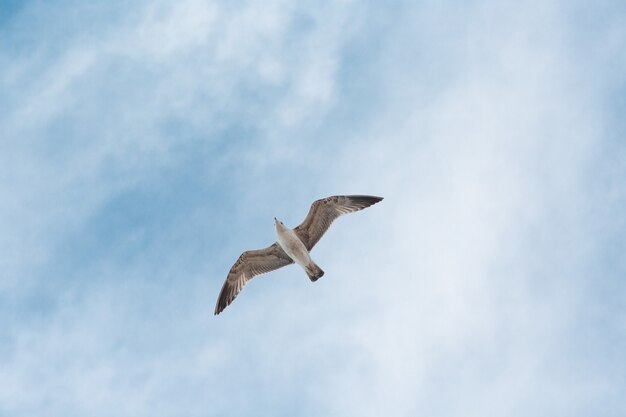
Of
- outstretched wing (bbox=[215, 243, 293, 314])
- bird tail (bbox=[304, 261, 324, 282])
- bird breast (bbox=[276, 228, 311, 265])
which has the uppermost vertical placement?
outstretched wing (bbox=[215, 243, 293, 314])

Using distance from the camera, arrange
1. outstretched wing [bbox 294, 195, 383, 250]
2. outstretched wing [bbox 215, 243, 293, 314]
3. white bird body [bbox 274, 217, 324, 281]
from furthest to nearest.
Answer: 1. outstretched wing [bbox 215, 243, 293, 314]
2. outstretched wing [bbox 294, 195, 383, 250]
3. white bird body [bbox 274, 217, 324, 281]

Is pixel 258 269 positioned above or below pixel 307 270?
above

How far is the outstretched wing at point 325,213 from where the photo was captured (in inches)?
1053

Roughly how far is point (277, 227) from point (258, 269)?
262 cm

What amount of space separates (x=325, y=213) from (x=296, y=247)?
5.39 ft

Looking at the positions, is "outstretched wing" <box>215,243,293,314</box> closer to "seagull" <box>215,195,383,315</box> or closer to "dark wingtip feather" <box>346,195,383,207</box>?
"seagull" <box>215,195,383,315</box>

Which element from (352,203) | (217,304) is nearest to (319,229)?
(352,203)

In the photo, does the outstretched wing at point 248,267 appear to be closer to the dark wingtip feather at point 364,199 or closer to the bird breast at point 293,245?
the bird breast at point 293,245

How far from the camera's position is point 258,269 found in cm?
2827

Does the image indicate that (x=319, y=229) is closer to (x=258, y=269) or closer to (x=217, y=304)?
(x=258, y=269)

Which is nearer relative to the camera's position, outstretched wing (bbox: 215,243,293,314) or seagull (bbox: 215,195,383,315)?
seagull (bbox: 215,195,383,315)

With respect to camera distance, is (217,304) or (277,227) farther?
(217,304)

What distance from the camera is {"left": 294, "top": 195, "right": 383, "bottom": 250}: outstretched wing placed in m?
26.7

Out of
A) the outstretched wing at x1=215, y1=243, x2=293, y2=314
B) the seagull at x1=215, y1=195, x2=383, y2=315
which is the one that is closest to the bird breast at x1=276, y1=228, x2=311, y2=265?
the seagull at x1=215, y1=195, x2=383, y2=315
